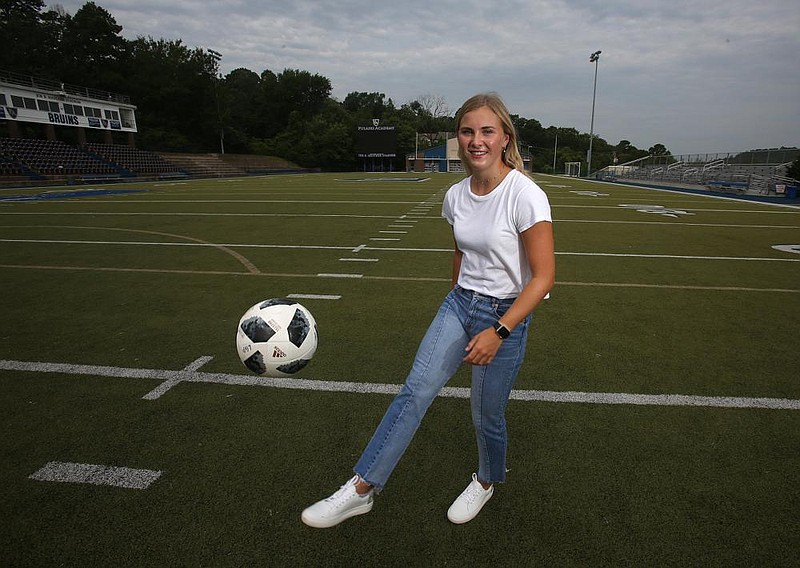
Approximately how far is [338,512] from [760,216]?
18147mm

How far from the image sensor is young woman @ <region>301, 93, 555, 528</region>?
6.49 ft

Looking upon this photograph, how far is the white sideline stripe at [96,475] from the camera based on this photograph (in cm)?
264

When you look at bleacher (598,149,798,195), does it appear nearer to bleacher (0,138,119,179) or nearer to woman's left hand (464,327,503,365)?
woman's left hand (464,327,503,365)

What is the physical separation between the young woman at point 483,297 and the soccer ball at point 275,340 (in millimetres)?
1007

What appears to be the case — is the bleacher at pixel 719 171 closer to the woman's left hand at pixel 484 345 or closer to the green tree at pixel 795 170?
the green tree at pixel 795 170

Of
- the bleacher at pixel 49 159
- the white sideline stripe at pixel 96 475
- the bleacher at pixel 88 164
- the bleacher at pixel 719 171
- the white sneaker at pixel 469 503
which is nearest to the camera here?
the white sneaker at pixel 469 503

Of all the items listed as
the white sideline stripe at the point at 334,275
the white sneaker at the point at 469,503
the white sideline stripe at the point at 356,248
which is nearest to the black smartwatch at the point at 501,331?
the white sneaker at the point at 469,503

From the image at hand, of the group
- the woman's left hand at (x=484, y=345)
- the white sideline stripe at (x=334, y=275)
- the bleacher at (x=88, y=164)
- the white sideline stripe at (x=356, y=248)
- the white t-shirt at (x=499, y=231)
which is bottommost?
the white sideline stripe at (x=334, y=275)

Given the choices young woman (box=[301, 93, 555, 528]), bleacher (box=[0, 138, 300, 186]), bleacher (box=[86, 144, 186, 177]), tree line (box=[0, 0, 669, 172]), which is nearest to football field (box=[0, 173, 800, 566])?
young woman (box=[301, 93, 555, 528])

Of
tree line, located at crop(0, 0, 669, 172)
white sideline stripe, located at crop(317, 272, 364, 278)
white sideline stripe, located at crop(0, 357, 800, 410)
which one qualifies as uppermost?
tree line, located at crop(0, 0, 669, 172)

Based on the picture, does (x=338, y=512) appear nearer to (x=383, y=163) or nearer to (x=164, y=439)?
(x=164, y=439)

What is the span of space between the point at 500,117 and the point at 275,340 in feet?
6.30

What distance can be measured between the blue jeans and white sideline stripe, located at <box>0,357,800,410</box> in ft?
4.71

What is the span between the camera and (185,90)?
66.7 m
